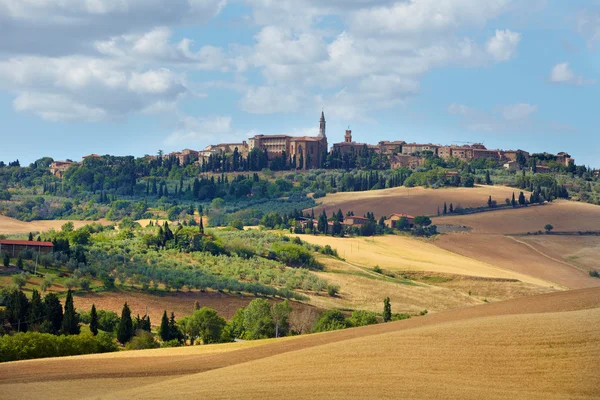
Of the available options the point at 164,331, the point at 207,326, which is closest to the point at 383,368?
the point at 164,331

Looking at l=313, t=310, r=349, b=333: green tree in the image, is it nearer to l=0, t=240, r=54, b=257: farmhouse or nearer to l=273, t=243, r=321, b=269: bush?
l=0, t=240, r=54, b=257: farmhouse

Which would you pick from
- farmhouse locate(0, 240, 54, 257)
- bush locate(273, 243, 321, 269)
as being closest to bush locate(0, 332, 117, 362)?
farmhouse locate(0, 240, 54, 257)

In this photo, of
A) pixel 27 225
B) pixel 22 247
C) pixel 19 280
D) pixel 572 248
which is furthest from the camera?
pixel 27 225

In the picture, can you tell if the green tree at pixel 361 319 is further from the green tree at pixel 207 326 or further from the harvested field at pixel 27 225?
the harvested field at pixel 27 225

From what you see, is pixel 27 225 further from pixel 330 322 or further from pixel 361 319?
pixel 330 322

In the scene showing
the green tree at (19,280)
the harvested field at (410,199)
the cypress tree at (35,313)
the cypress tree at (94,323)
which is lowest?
the cypress tree at (94,323)

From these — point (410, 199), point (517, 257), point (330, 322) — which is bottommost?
point (330, 322)

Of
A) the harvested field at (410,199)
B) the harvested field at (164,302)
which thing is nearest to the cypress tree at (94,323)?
the harvested field at (164,302)

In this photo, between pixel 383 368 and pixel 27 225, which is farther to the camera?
pixel 27 225
